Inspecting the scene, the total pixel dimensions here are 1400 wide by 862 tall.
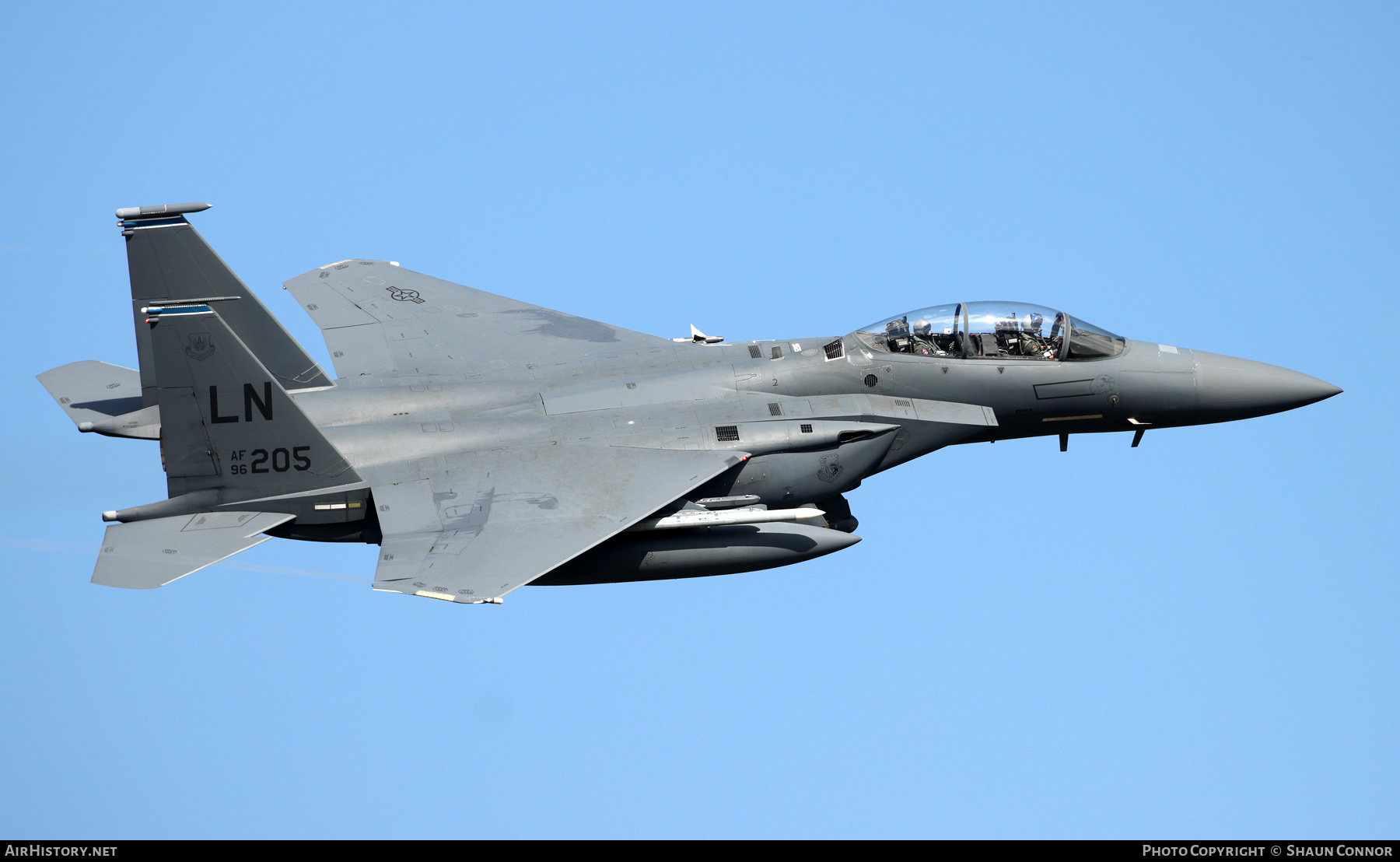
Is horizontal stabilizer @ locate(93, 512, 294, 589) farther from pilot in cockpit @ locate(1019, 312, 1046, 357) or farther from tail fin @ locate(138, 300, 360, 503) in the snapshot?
pilot in cockpit @ locate(1019, 312, 1046, 357)

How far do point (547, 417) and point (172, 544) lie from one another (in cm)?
444

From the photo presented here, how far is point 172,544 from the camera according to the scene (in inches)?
649

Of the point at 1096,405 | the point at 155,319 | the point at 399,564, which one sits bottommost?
the point at 399,564

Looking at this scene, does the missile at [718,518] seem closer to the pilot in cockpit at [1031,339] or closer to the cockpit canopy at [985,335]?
the cockpit canopy at [985,335]

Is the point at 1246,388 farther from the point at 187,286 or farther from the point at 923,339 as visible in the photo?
the point at 187,286

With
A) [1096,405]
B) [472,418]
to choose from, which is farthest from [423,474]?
[1096,405]

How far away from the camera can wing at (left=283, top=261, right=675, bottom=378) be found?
1955cm

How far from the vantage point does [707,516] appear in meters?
17.0

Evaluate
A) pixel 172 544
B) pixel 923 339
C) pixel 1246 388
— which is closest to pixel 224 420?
pixel 172 544

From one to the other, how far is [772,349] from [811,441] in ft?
5.04

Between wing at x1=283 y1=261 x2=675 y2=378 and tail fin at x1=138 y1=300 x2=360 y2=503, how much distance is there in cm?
271

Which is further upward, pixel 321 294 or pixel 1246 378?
pixel 321 294

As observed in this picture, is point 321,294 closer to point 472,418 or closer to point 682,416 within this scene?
point 472,418

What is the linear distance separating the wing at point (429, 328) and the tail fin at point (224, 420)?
2714 mm
